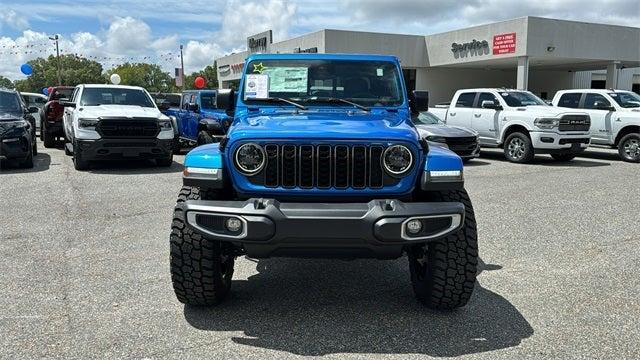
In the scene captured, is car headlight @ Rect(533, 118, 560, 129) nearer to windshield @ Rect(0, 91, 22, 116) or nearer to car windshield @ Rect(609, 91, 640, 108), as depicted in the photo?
car windshield @ Rect(609, 91, 640, 108)

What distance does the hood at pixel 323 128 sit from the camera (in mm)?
3670

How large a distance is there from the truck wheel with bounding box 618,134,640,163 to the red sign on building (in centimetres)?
1567

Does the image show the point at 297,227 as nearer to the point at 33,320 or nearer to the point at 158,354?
the point at 158,354

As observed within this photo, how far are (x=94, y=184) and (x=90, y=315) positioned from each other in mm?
6278

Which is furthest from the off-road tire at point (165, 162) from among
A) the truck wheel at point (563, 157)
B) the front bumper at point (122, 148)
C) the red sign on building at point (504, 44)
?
the red sign on building at point (504, 44)

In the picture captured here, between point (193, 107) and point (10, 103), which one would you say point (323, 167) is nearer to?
point (193, 107)

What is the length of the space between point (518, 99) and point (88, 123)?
996 cm

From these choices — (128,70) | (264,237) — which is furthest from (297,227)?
(128,70)

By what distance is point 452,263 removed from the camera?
12.5 ft

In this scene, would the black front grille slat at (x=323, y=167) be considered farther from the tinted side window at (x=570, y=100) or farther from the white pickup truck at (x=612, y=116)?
the tinted side window at (x=570, y=100)

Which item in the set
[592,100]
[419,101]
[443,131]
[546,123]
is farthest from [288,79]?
[592,100]

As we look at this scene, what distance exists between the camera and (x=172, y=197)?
853 centimetres

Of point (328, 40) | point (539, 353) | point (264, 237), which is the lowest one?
point (539, 353)

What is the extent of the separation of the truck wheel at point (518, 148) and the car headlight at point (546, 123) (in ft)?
1.43
